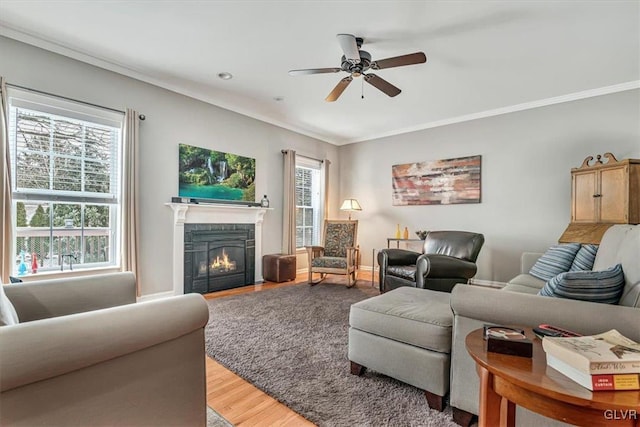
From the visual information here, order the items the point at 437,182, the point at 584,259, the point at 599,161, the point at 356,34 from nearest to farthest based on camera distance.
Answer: the point at 584,259 → the point at 356,34 → the point at 599,161 → the point at 437,182

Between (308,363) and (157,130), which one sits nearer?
(308,363)

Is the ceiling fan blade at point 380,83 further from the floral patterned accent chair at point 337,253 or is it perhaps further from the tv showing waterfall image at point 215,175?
the tv showing waterfall image at point 215,175

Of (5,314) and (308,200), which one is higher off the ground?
(308,200)

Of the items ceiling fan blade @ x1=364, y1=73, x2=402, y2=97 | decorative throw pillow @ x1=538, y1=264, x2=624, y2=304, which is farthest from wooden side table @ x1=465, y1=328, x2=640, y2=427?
ceiling fan blade @ x1=364, y1=73, x2=402, y2=97

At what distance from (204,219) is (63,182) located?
5.17ft

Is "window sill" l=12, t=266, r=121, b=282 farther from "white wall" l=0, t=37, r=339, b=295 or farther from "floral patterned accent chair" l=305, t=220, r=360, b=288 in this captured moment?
"floral patterned accent chair" l=305, t=220, r=360, b=288

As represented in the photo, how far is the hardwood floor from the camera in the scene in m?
1.58

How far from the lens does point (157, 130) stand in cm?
382

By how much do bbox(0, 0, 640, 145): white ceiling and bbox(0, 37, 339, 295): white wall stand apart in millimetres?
146

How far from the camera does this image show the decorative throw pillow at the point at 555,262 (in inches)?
108

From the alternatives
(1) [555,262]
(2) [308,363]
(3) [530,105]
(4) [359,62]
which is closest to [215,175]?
(4) [359,62]

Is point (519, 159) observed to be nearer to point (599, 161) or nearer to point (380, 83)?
point (599, 161)

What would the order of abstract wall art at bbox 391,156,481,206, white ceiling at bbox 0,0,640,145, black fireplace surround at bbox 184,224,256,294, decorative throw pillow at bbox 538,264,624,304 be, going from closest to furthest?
decorative throw pillow at bbox 538,264,624,304, white ceiling at bbox 0,0,640,145, black fireplace surround at bbox 184,224,256,294, abstract wall art at bbox 391,156,481,206

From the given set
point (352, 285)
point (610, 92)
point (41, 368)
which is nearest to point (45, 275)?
point (41, 368)
